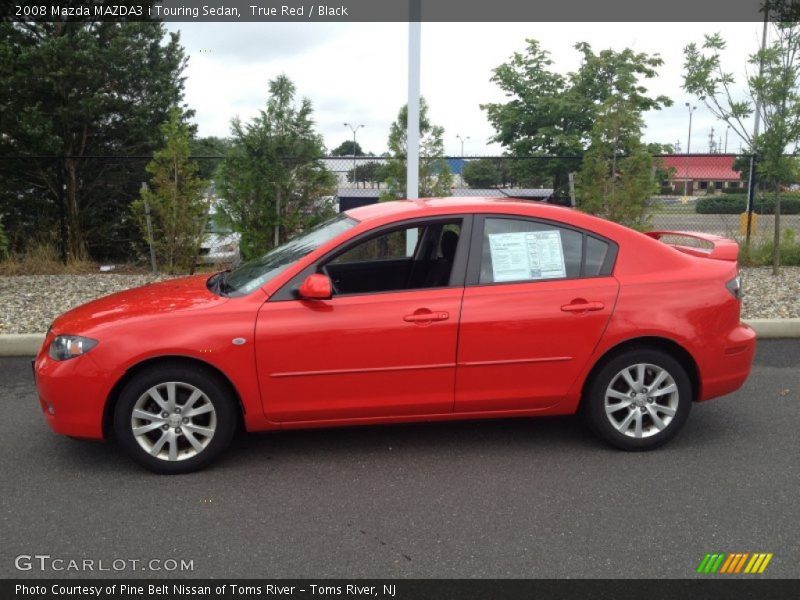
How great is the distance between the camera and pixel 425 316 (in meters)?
4.05

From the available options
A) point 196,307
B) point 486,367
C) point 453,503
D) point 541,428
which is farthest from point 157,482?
point 541,428

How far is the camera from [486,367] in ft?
13.6

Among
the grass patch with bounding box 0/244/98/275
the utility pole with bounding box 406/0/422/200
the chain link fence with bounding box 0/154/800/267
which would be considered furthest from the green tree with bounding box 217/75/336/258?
the grass patch with bounding box 0/244/98/275

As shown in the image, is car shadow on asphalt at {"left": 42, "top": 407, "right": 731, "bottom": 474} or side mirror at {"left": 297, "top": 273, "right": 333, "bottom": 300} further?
car shadow on asphalt at {"left": 42, "top": 407, "right": 731, "bottom": 474}

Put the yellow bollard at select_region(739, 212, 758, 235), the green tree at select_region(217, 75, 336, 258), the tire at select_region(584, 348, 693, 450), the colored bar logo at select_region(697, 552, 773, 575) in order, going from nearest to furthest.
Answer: the colored bar logo at select_region(697, 552, 773, 575) < the tire at select_region(584, 348, 693, 450) < the green tree at select_region(217, 75, 336, 258) < the yellow bollard at select_region(739, 212, 758, 235)

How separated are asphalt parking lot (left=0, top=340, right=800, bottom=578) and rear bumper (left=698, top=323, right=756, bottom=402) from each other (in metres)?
0.41

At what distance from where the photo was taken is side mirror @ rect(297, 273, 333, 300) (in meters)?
3.92

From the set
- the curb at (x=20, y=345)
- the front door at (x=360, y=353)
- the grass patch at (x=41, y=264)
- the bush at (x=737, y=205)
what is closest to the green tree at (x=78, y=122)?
the grass patch at (x=41, y=264)

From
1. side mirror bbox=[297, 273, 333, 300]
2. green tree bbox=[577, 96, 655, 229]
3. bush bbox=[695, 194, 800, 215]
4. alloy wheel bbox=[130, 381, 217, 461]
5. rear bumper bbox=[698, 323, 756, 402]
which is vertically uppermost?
green tree bbox=[577, 96, 655, 229]

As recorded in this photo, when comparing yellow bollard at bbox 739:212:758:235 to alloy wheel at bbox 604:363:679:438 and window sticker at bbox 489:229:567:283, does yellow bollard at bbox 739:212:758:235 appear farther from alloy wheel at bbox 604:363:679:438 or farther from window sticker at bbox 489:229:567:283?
window sticker at bbox 489:229:567:283

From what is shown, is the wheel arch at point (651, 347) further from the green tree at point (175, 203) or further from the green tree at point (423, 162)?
the green tree at point (175, 203)

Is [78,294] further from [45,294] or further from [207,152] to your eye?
[207,152]

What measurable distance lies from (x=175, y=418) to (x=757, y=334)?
19.8 ft

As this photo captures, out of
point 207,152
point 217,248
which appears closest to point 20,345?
point 217,248
